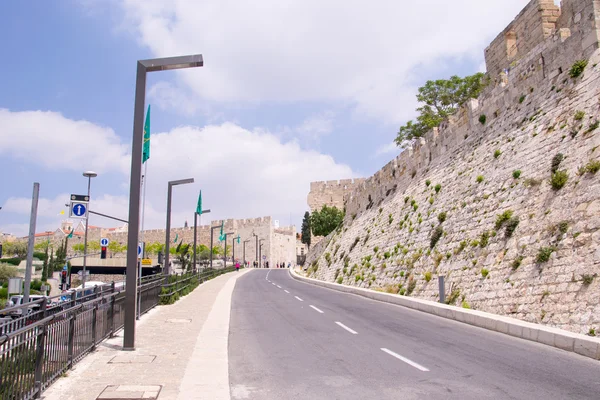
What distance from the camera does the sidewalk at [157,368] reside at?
538 cm

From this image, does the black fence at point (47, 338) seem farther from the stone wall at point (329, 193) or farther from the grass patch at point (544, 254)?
the stone wall at point (329, 193)

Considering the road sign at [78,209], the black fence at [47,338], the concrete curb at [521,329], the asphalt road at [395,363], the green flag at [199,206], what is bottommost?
the asphalt road at [395,363]

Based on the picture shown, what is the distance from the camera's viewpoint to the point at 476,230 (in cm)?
1495

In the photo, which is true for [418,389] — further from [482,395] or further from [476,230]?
[476,230]

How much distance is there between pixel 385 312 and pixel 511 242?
169 inches

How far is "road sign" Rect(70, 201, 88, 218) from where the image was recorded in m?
16.1

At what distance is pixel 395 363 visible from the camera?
23.2 ft

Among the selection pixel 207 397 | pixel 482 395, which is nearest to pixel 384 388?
pixel 482 395

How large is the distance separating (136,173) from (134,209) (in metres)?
0.68

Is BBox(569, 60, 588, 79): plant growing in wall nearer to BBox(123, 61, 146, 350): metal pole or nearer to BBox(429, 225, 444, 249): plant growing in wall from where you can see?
BBox(429, 225, 444, 249): plant growing in wall

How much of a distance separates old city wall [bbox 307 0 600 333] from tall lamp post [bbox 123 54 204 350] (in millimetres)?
8596

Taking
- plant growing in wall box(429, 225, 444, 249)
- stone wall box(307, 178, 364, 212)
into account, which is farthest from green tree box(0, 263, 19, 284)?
plant growing in wall box(429, 225, 444, 249)

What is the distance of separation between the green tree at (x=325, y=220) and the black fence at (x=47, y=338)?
5770 cm

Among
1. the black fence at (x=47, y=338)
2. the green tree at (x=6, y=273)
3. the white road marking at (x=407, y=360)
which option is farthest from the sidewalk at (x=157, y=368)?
the green tree at (x=6, y=273)
